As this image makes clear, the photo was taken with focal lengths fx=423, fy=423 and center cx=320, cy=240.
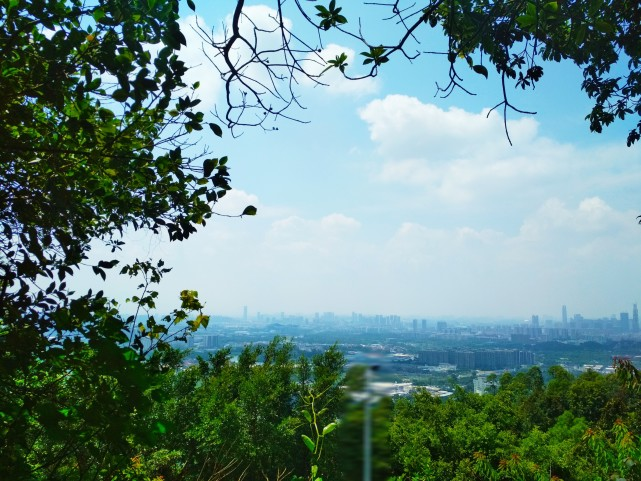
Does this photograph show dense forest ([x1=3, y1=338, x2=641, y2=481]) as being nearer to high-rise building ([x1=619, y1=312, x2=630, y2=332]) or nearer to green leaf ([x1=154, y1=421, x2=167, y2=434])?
green leaf ([x1=154, y1=421, x2=167, y2=434])

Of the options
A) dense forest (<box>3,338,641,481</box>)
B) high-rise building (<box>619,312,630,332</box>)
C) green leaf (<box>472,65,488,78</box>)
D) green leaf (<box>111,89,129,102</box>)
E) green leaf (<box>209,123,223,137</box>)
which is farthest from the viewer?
high-rise building (<box>619,312,630,332</box>)

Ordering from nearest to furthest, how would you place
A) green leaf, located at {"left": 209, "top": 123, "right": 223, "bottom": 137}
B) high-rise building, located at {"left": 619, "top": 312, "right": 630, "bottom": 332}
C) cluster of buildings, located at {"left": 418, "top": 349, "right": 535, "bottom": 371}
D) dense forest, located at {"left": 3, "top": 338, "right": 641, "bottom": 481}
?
dense forest, located at {"left": 3, "top": 338, "right": 641, "bottom": 481} → green leaf, located at {"left": 209, "top": 123, "right": 223, "bottom": 137} → cluster of buildings, located at {"left": 418, "top": 349, "right": 535, "bottom": 371} → high-rise building, located at {"left": 619, "top": 312, "right": 630, "bottom": 332}

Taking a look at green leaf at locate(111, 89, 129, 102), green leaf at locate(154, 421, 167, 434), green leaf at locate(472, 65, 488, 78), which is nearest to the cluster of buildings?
green leaf at locate(472, 65, 488, 78)

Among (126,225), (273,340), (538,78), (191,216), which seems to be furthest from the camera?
(273,340)

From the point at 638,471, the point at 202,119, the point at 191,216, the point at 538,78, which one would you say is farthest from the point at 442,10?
the point at 638,471

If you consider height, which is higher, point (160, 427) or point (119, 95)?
point (119, 95)

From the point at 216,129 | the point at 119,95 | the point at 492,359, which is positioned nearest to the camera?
the point at 119,95

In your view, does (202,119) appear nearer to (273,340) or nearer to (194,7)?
(194,7)

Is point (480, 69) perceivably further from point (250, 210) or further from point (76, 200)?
point (76, 200)

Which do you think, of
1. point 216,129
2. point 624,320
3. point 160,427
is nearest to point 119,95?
point 216,129

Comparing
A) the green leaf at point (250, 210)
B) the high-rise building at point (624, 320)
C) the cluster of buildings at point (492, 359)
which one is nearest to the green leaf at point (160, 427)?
the green leaf at point (250, 210)

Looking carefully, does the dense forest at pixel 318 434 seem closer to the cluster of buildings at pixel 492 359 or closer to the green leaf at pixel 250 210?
the green leaf at pixel 250 210

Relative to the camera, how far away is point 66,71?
1226 millimetres

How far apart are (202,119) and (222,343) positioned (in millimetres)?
7971
